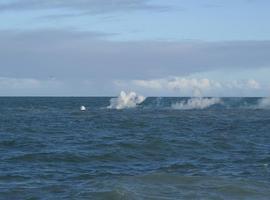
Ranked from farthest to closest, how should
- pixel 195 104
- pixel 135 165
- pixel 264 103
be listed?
pixel 264 103, pixel 195 104, pixel 135 165

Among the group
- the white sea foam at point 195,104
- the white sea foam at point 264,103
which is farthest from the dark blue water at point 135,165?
the white sea foam at point 264,103

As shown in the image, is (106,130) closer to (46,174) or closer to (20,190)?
(46,174)

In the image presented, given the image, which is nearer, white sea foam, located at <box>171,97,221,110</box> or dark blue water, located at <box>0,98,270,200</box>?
dark blue water, located at <box>0,98,270,200</box>

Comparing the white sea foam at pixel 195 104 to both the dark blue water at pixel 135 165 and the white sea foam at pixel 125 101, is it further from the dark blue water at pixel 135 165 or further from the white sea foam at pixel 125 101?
the dark blue water at pixel 135 165

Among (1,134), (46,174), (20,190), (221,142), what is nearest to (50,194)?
(20,190)

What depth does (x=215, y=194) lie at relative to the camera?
752 inches

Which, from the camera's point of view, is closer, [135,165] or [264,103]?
[135,165]

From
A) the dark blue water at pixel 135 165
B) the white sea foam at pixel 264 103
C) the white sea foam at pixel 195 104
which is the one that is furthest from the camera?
the white sea foam at pixel 264 103

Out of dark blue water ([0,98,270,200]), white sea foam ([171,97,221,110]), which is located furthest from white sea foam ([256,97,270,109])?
dark blue water ([0,98,270,200])

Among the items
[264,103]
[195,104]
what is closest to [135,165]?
[195,104]

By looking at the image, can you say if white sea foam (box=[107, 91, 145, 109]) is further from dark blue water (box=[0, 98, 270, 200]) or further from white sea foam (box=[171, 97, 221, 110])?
dark blue water (box=[0, 98, 270, 200])

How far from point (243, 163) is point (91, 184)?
8.20 m

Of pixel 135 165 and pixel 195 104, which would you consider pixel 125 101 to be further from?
pixel 135 165

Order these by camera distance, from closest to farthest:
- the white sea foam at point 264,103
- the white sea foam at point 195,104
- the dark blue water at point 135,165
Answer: the dark blue water at point 135,165, the white sea foam at point 195,104, the white sea foam at point 264,103
